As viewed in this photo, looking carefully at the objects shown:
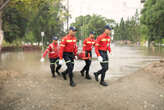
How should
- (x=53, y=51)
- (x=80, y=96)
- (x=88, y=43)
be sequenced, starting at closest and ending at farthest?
1. (x=80, y=96)
2. (x=88, y=43)
3. (x=53, y=51)

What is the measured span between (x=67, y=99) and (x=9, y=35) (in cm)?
2714

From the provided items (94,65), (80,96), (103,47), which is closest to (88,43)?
(103,47)

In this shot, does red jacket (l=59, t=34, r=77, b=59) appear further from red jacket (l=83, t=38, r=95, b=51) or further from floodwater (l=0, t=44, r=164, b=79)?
floodwater (l=0, t=44, r=164, b=79)

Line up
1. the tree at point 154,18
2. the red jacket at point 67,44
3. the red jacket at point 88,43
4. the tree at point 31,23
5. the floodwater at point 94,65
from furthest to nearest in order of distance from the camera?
the tree at point 154,18
the tree at point 31,23
the floodwater at point 94,65
the red jacket at point 88,43
the red jacket at point 67,44

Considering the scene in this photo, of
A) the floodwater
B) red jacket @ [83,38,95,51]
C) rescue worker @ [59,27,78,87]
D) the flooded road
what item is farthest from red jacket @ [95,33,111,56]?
the floodwater

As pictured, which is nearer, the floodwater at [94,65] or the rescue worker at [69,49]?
the rescue worker at [69,49]

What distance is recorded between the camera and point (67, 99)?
5004 millimetres

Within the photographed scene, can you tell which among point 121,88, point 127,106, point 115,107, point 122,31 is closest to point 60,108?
point 115,107

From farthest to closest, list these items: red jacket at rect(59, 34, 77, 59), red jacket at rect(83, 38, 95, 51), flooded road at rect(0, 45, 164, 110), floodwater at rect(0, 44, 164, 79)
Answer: floodwater at rect(0, 44, 164, 79) → red jacket at rect(83, 38, 95, 51) → red jacket at rect(59, 34, 77, 59) → flooded road at rect(0, 45, 164, 110)

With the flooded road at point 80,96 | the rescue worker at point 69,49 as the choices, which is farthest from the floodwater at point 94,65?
the flooded road at point 80,96

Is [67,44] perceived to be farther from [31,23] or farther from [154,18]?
[31,23]

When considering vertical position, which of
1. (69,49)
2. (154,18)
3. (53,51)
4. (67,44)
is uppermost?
(154,18)

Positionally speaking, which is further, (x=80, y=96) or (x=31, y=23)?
(x=31, y=23)

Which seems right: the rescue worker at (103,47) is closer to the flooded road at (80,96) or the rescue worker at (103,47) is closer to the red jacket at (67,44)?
the flooded road at (80,96)
